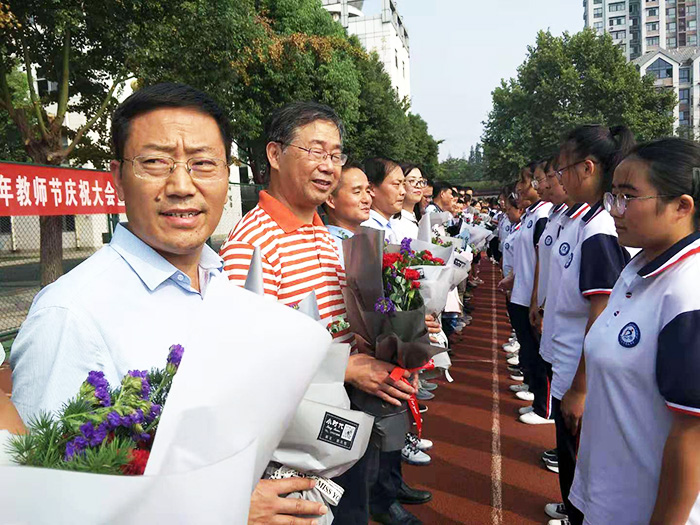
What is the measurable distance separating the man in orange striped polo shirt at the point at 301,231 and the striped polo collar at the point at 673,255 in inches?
39.5

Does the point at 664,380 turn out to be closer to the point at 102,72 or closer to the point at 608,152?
the point at 608,152

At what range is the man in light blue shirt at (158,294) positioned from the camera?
0.94m

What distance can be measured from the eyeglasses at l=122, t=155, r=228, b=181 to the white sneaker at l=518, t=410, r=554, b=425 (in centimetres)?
426

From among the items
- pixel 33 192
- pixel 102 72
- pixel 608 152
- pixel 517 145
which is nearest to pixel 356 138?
pixel 102 72

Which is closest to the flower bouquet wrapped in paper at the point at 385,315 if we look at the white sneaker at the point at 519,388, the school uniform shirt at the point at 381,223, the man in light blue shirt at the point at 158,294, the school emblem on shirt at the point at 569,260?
the man in light blue shirt at the point at 158,294

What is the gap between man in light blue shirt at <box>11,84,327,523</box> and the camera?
94 cm

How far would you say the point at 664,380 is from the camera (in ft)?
5.32

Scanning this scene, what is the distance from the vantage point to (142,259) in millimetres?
1439

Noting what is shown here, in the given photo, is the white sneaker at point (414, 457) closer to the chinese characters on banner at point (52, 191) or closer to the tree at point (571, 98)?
the chinese characters on banner at point (52, 191)

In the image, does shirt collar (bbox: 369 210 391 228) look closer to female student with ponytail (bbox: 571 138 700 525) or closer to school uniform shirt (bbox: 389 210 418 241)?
school uniform shirt (bbox: 389 210 418 241)

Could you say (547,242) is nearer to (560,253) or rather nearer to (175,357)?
(560,253)

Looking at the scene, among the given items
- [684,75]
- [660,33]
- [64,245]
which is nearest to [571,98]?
[64,245]

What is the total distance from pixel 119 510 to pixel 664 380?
5.00ft

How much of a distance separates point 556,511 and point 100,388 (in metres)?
3.31
